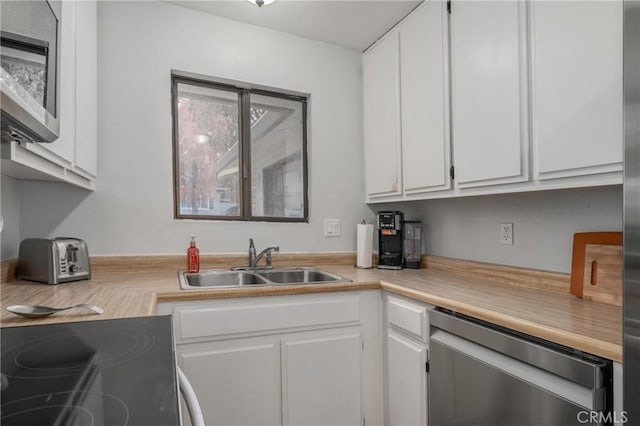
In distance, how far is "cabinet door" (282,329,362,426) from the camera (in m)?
1.62

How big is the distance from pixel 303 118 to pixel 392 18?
2.73 feet

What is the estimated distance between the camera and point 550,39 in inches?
50.9

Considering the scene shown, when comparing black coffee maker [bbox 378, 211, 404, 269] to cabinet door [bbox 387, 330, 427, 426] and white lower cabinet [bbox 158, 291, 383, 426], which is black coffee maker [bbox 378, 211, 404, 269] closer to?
white lower cabinet [bbox 158, 291, 383, 426]

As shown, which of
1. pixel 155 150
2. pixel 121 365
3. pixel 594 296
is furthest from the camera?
pixel 155 150

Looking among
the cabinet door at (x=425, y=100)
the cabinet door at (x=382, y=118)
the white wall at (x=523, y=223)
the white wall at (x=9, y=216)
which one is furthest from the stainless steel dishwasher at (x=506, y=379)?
the white wall at (x=9, y=216)

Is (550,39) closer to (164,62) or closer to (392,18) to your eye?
(392,18)

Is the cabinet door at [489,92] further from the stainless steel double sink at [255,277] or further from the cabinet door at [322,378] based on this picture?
the cabinet door at [322,378]

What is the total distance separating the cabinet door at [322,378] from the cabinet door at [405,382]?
0.49 ft

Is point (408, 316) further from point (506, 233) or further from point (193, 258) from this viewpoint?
point (193, 258)

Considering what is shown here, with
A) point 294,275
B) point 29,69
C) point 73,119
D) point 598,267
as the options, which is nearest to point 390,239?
point 294,275

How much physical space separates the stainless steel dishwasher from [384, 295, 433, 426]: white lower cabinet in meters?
0.05

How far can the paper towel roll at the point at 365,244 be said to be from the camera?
2.24 meters

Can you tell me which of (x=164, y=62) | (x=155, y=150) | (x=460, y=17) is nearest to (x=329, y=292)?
(x=155, y=150)

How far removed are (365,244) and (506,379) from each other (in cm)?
122
